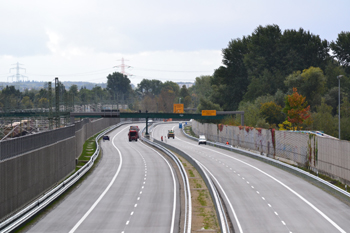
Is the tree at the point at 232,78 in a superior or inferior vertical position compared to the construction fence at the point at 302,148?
superior

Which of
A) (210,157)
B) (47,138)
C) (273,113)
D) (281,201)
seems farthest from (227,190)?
(273,113)

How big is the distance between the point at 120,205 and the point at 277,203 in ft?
35.7

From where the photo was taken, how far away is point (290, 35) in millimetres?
125375

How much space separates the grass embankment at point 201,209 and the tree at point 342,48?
307 feet

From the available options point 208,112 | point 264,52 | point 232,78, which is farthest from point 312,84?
point 232,78

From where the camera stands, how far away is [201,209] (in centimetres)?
3134

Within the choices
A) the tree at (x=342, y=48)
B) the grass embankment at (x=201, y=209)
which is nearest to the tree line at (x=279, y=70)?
the tree at (x=342, y=48)

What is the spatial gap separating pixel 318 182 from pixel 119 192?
650 inches

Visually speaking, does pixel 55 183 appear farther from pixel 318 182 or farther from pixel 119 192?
pixel 318 182

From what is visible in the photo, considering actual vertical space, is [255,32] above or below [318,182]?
above

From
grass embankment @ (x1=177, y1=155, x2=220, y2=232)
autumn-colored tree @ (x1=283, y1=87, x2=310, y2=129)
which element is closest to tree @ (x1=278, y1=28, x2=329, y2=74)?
autumn-colored tree @ (x1=283, y1=87, x2=310, y2=129)

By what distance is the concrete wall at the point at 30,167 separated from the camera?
27462 mm

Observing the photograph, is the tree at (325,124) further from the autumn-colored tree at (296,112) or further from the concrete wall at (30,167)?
the concrete wall at (30,167)

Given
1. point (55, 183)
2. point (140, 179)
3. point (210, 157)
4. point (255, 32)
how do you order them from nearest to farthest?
point (55, 183) → point (140, 179) → point (210, 157) → point (255, 32)
